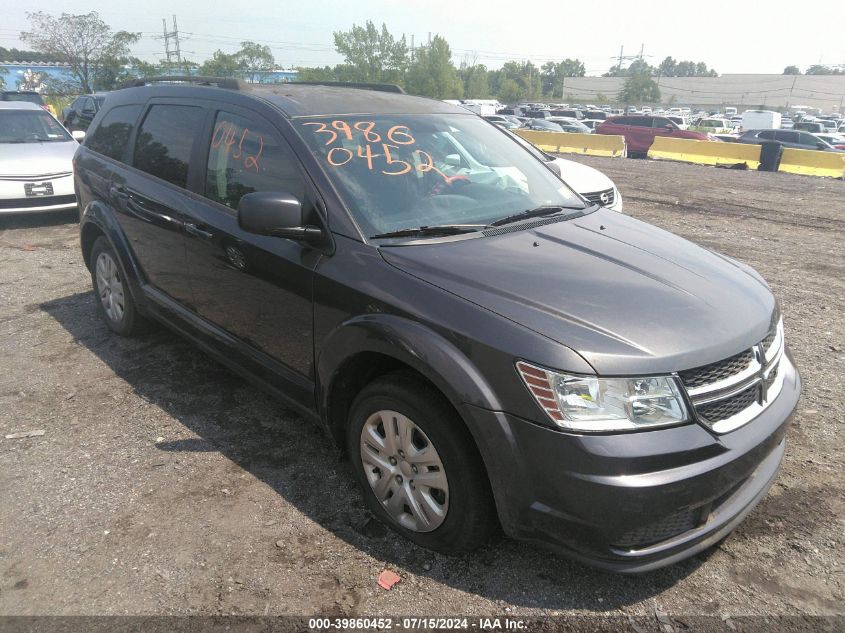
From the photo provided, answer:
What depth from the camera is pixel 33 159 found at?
8.34 metres

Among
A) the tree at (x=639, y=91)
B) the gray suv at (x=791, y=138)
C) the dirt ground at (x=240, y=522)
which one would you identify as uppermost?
the tree at (x=639, y=91)

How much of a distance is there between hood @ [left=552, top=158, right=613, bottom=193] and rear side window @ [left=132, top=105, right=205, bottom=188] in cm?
396

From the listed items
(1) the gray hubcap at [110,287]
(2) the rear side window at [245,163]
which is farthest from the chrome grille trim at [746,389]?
(1) the gray hubcap at [110,287]

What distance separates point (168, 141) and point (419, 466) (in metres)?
2.80

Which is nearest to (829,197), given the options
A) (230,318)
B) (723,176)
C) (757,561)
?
(723,176)

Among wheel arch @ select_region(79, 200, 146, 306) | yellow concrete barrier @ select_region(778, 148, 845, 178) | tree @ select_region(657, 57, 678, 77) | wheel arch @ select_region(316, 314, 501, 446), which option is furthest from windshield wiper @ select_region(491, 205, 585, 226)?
tree @ select_region(657, 57, 678, 77)

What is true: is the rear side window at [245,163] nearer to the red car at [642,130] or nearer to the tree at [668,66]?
the red car at [642,130]

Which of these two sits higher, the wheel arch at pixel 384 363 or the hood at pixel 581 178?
the hood at pixel 581 178

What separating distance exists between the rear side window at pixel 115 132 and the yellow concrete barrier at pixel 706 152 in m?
17.1

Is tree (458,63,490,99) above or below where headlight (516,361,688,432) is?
above

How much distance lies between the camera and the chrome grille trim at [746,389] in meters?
2.18

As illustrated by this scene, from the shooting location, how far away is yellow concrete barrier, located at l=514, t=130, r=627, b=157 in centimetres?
2058

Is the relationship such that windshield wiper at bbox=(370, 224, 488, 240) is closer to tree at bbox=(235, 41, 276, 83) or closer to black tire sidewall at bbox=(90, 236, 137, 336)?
black tire sidewall at bbox=(90, 236, 137, 336)

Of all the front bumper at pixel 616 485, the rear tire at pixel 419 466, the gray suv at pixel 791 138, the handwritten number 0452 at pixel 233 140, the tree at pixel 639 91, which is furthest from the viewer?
→ the tree at pixel 639 91
